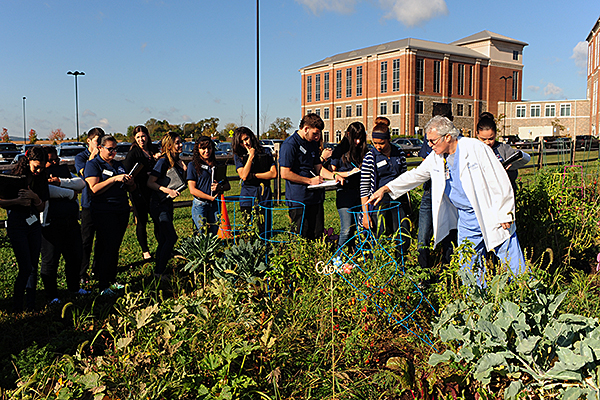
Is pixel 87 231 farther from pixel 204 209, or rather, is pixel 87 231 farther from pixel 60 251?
pixel 204 209

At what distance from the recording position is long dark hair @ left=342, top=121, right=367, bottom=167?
203 inches

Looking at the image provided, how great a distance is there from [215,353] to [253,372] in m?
0.31

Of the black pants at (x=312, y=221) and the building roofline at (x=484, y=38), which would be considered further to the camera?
the building roofline at (x=484, y=38)

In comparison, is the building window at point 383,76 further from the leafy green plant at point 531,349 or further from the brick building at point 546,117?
the leafy green plant at point 531,349

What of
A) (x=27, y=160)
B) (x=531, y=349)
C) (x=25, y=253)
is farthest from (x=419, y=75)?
(x=531, y=349)

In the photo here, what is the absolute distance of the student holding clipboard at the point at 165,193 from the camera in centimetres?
515

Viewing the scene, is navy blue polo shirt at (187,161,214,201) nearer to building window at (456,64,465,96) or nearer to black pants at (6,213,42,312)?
black pants at (6,213,42,312)

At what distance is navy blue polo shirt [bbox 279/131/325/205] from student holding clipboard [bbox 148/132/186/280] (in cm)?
135

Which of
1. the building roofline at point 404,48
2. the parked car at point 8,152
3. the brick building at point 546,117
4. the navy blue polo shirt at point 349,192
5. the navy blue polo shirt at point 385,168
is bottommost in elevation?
the navy blue polo shirt at point 349,192

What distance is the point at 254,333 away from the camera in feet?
9.41

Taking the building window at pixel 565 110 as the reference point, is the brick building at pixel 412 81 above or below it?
above

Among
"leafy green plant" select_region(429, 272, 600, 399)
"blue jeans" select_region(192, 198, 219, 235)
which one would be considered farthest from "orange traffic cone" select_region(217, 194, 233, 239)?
"leafy green plant" select_region(429, 272, 600, 399)

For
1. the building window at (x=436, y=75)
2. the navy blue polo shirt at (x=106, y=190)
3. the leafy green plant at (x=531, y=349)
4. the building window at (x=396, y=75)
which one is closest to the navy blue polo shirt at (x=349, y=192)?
the navy blue polo shirt at (x=106, y=190)

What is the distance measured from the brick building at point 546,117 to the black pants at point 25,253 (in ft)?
222
